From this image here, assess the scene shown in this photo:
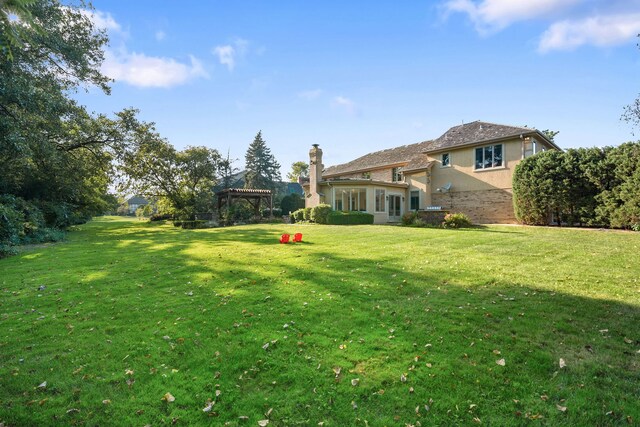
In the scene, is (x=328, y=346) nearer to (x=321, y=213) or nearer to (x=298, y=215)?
(x=321, y=213)

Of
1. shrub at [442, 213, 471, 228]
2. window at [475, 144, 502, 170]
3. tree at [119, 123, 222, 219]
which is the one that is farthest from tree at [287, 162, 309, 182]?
shrub at [442, 213, 471, 228]

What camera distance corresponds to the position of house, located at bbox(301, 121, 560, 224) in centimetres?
2184

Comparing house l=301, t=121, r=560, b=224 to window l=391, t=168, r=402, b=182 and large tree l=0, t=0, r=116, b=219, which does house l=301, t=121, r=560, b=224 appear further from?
large tree l=0, t=0, r=116, b=219

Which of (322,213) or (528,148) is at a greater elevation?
(528,148)

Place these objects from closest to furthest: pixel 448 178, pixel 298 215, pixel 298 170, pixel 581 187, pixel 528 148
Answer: pixel 581 187
pixel 528 148
pixel 448 178
pixel 298 215
pixel 298 170

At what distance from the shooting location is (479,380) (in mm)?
3270

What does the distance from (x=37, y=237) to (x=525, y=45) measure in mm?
23938

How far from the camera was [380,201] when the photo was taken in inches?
1036

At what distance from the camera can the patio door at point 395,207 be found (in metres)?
27.0

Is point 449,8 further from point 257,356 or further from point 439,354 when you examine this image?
point 257,356

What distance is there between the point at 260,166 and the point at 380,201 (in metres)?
33.1

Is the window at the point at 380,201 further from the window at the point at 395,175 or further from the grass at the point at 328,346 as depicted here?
the grass at the point at 328,346

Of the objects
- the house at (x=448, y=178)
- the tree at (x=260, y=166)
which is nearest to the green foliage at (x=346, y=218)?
the house at (x=448, y=178)

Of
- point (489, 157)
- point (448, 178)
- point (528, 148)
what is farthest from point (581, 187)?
point (448, 178)
